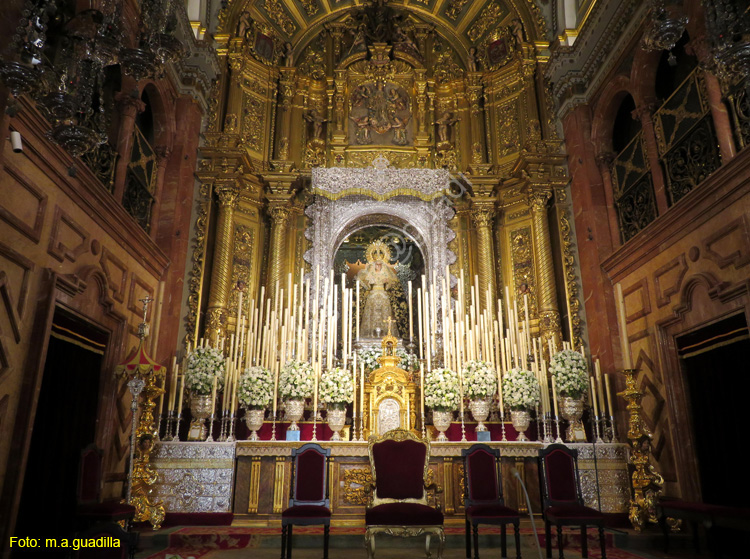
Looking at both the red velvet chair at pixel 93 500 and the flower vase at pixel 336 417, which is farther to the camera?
the flower vase at pixel 336 417

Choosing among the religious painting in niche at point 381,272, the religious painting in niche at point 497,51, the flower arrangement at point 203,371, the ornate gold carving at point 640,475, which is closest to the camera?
the ornate gold carving at point 640,475

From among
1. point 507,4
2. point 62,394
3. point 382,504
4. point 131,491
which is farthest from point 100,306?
point 507,4

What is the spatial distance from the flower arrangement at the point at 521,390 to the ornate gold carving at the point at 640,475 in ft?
3.76

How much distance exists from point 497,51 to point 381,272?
4.92 meters

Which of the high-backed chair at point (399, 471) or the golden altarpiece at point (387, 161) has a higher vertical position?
the golden altarpiece at point (387, 161)

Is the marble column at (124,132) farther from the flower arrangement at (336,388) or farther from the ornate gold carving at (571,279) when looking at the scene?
the ornate gold carving at (571,279)

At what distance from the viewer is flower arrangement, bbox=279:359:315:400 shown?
698cm

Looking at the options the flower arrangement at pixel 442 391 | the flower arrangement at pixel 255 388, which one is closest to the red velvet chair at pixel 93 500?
the flower arrangement at pixel 255 388

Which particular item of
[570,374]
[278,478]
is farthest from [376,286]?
[278,478]

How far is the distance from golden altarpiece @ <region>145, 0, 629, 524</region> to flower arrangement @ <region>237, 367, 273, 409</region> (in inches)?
52.9

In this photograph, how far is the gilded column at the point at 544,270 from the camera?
27.6 ft

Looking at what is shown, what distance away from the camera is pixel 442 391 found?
281 inches

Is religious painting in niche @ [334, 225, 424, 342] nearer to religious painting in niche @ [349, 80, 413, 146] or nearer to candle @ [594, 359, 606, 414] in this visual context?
religious painting in niche @ [349, 80, 413, 146]

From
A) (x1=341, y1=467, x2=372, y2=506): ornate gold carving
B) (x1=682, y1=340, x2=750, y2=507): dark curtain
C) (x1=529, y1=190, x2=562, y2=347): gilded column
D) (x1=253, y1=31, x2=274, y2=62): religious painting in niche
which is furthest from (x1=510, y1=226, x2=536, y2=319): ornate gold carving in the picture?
(x1=253, y1=31, x2=274, y2=62): religious painting in niche
